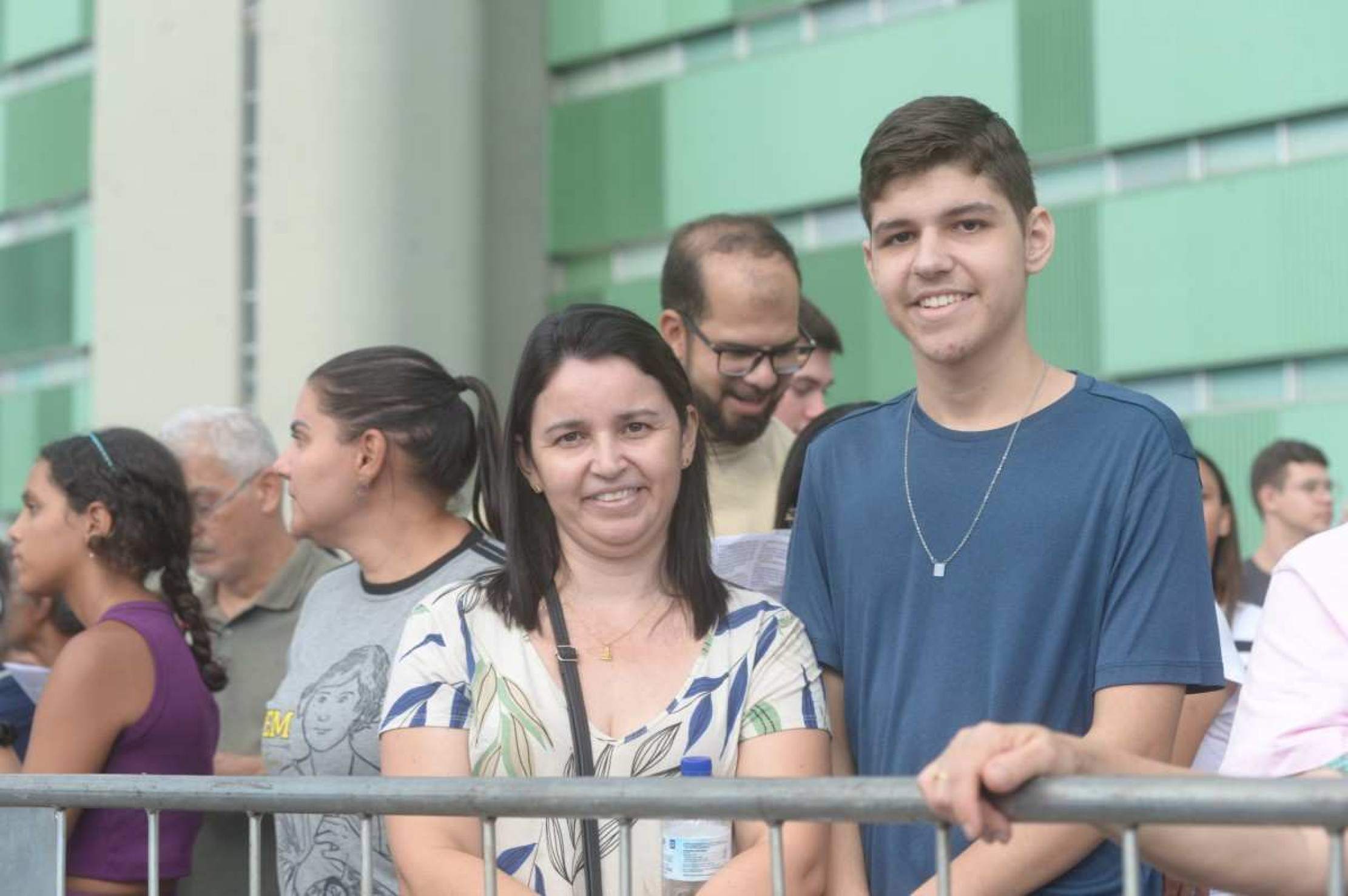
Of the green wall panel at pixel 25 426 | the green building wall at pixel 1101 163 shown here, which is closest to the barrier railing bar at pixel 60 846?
the green building wall at pixel 1101 163

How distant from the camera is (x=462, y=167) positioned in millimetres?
16219

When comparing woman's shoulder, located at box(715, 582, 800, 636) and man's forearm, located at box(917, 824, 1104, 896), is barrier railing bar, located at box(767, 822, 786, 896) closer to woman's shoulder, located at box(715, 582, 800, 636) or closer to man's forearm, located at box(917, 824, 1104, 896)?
man's forearm, located at box(917, 824, 1104, 896)

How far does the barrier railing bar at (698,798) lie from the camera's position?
75.0 inches

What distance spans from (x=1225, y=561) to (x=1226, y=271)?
8.81 m

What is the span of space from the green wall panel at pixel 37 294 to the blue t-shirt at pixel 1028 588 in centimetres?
1820

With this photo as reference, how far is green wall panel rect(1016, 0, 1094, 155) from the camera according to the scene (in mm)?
14055

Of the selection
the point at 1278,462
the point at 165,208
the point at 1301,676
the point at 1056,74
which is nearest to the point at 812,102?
the point at 1056,74

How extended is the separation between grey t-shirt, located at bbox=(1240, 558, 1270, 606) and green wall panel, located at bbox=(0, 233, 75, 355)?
1503 centimetres

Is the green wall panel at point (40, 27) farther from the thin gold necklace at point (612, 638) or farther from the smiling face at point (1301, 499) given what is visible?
the thin gold necklace at point (612, 638)

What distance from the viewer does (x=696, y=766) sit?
8.82 feet

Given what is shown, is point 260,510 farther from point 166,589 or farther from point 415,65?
point 415,65

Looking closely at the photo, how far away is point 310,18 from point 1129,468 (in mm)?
13887

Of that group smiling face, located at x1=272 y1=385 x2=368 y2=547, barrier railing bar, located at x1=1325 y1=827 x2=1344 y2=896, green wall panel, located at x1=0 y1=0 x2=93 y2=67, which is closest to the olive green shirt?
smiling face, located at x1=272 y1=385 x2=368 y2=547

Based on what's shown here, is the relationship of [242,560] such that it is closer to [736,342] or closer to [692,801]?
[736,342]
